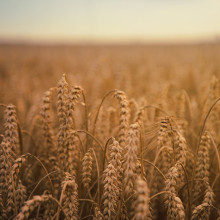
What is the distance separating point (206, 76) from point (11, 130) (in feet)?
8.08

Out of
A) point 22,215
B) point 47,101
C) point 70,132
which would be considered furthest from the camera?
point 47,101

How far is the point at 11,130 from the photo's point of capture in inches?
46.6

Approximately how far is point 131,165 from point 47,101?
61cm

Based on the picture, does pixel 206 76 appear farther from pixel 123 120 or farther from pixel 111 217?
pixel 111 217

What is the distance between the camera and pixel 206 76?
2.91m

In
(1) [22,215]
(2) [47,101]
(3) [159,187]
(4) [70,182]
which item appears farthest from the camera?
(3) [159,187]

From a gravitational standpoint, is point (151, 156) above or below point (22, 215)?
above

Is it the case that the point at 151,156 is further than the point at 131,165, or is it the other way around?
the point at 151,156

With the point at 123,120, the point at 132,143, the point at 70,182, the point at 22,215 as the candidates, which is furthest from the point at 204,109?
the point at 22,215

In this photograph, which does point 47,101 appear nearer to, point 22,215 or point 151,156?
point 22,215

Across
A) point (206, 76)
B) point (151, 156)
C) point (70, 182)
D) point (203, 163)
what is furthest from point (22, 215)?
point (206, 76)

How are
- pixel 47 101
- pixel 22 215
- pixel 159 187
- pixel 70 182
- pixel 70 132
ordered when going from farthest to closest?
pixel 159 187 < pixel 47 101 < pixel 70 132 < pixel 70 182 < pixel 22 215

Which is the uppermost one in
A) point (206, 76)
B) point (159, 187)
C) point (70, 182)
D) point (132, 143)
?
point (206, 76)

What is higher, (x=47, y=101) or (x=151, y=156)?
(x=47, y=101)
